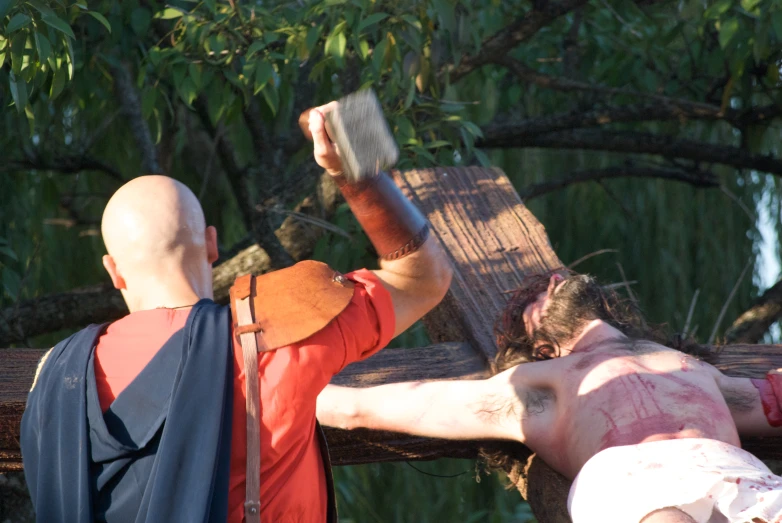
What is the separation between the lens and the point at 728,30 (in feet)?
10.8

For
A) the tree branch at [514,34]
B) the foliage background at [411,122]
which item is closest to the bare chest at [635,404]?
the foliage background at [411,122]

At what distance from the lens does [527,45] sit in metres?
4.64

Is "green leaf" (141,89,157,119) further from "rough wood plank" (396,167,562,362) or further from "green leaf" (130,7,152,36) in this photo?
"rough wood plank" (396,167,562,362)

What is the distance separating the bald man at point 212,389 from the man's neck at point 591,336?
0.79m

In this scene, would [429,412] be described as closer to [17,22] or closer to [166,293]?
[166,293]

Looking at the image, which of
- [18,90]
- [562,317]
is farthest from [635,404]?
[18,90]

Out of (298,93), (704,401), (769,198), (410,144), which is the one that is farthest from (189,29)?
(769,198)

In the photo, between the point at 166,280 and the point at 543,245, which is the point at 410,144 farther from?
the point at 166,280

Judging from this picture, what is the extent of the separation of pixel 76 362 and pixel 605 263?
134 inches

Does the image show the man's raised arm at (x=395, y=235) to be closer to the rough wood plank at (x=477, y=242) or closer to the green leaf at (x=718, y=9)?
the rough wood plank at (x=477, y=242)

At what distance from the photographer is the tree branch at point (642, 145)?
4273 millimetres

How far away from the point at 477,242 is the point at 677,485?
98 centimetres

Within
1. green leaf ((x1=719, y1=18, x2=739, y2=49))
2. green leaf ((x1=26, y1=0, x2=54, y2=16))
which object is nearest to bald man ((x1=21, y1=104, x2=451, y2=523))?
green leaf ((x1=26, y1=0, x2=54, y2=16))

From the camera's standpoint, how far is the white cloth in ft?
6.18
